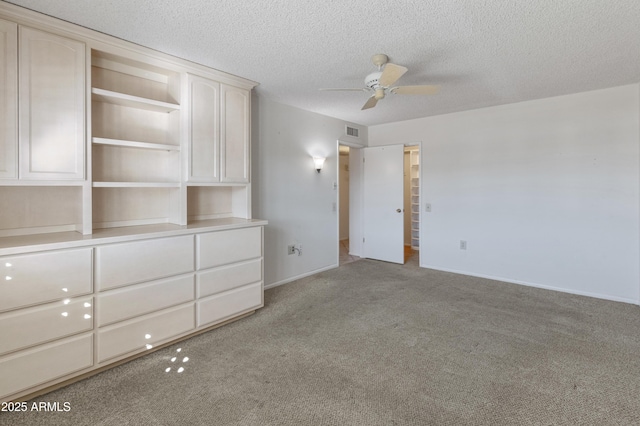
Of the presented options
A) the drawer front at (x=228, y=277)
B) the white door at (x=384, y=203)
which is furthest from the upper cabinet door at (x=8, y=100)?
the white door at (x=384, y=203)

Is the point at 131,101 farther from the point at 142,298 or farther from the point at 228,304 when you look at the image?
the point at 228,304

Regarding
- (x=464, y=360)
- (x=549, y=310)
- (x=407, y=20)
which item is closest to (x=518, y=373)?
(x=464, y=360)

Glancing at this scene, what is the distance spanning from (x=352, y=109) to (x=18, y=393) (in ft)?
14.1

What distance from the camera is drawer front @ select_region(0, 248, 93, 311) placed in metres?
1.87

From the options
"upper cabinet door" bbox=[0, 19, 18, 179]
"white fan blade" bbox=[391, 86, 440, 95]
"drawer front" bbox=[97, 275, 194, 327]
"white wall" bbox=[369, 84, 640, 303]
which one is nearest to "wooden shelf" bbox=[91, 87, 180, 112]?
"upper cabinet door" bbox=[0, 19, 18, 179]

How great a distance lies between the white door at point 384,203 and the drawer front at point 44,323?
14.4ft

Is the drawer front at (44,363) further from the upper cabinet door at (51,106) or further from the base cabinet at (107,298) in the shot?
the upper cabinet door at (51,106)

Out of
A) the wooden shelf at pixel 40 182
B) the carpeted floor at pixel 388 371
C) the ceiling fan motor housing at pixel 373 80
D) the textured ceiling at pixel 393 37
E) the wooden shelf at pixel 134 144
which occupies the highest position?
the textured ceiling at pixel 393 37

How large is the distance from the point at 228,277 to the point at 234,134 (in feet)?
4.68

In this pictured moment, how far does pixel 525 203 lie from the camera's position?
4250mm

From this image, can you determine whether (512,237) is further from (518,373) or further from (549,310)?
(518,373)

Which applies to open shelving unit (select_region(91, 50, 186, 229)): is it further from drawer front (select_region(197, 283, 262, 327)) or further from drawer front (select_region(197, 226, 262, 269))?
drawer front (select_region(197, 283, 262, 327))

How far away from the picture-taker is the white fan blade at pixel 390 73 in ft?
7.82

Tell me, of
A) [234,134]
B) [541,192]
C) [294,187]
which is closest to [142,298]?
[234,134]
